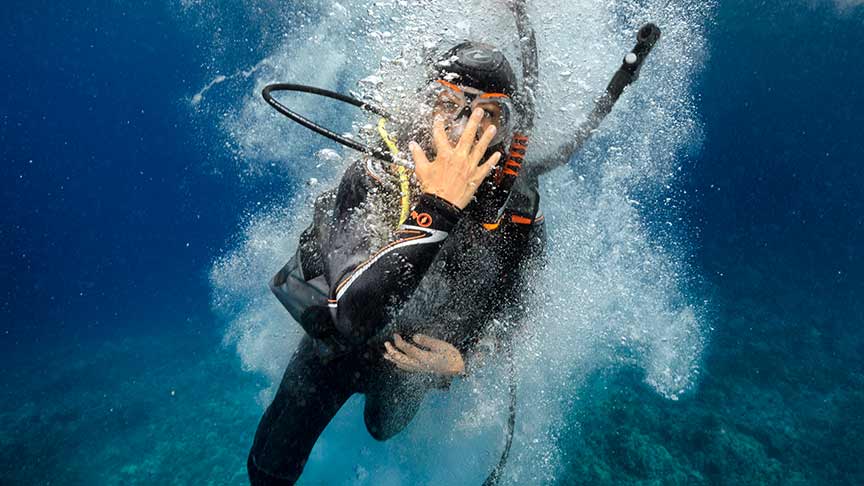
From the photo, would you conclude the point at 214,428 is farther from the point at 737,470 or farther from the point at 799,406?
the point at 799,406

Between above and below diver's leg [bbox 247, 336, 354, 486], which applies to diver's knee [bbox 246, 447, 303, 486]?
below

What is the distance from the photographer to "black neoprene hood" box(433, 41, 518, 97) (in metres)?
1.89

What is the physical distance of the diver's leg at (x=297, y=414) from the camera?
283cm

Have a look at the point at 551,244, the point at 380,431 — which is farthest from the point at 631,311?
the point at 380,431

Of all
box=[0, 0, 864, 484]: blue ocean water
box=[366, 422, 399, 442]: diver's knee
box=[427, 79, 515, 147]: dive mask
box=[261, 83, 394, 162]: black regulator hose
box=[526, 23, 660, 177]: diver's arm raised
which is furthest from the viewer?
box=[0, 0, 864, 484]: blue ocean water

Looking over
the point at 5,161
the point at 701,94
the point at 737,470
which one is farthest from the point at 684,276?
the point at 5,161

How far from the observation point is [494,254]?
2289 mm

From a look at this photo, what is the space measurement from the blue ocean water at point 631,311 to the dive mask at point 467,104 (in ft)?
3.10

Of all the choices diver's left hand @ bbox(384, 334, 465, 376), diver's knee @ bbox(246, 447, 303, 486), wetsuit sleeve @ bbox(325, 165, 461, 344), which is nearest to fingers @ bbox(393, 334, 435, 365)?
diver's left hand @ bbox(384, 334, 465, 376)

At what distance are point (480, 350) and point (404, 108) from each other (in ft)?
5.37

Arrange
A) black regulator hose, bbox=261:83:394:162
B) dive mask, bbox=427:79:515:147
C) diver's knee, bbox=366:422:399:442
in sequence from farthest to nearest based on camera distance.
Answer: diver's knee, bbox=366:422:399:442 → dive mask, bbox=427:79:515:147 → black regulator hose, bbox=261:83:394:162

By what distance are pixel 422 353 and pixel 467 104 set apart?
1.27m

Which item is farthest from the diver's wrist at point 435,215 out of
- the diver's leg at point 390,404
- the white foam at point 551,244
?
the diver's leg at point 390,404

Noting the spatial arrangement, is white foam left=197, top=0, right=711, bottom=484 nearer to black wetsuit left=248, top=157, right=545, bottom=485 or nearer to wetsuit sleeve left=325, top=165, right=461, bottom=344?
black wetsuit left=248, top=157, right=545, bottom=485
